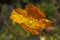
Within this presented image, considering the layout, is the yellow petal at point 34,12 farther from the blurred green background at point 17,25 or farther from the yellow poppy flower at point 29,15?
the blurred green background at point 17,25

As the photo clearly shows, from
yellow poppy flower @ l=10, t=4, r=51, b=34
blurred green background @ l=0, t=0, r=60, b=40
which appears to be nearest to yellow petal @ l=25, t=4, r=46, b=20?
yellow poppy flower @ l=10, t=4, r=51, b=34

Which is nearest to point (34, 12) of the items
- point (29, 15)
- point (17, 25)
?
point (29, 15)

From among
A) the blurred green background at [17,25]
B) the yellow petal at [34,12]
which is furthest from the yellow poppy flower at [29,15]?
the blurred green background at [17,25]

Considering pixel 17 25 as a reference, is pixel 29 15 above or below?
above

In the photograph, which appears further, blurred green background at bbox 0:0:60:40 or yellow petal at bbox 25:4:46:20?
blurred green background at bbox 0:0:60:40

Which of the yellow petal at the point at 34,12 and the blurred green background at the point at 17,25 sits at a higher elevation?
the yellow petal at the point at 34,12

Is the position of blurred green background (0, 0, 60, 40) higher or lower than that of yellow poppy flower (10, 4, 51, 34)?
lower

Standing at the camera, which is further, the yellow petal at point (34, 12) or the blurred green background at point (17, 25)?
the blurred green background at point (17, 25)

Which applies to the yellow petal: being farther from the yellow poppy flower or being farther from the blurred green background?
the blurred green background

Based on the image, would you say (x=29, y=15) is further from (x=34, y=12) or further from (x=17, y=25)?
(x=17, y=25)
